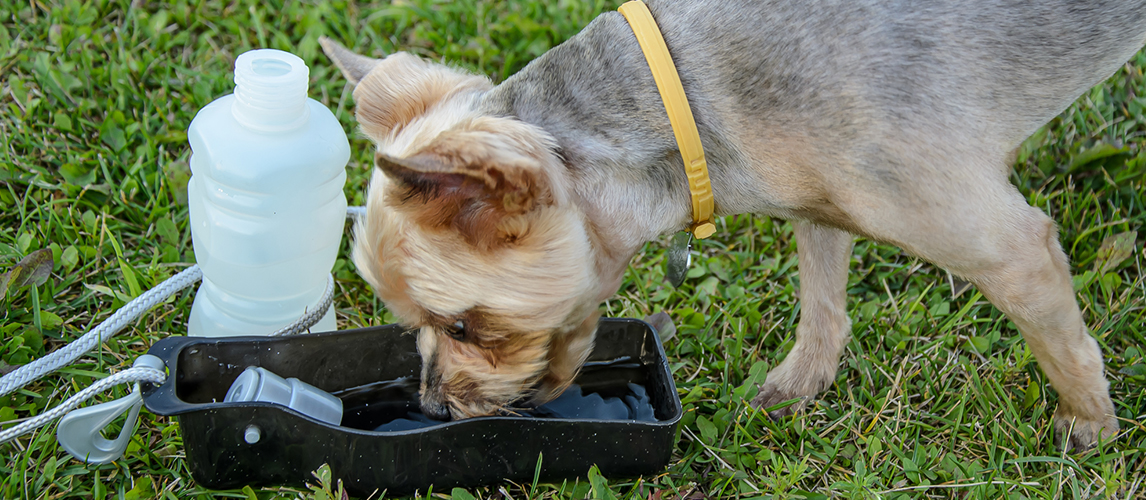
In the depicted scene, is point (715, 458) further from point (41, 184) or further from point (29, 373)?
point (41, 184)

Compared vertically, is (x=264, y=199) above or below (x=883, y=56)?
below

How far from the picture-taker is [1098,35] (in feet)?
8.94

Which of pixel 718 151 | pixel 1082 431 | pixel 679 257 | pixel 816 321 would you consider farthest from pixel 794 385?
pixel 718 151

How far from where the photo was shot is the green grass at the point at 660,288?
3023 millimetres

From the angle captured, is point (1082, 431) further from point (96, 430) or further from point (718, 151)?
point (96, 430)

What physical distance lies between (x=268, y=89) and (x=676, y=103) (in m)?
1.34

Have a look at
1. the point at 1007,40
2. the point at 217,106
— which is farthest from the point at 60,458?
the point at 1007,40

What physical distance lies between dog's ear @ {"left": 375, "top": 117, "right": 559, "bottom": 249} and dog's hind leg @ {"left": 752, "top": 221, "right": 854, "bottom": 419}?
1445 mm

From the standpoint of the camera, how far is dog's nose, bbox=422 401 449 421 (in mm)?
2883

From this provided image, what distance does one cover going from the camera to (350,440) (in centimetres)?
256

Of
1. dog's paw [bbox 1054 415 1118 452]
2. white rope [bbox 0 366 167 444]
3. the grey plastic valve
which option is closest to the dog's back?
dog's paw [bbox 1054 415 1118 452]

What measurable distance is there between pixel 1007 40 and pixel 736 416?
1589mm

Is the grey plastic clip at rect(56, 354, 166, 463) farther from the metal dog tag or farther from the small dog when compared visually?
the metal dog tag

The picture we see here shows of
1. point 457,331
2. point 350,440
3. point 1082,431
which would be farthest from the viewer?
point 1082,431
